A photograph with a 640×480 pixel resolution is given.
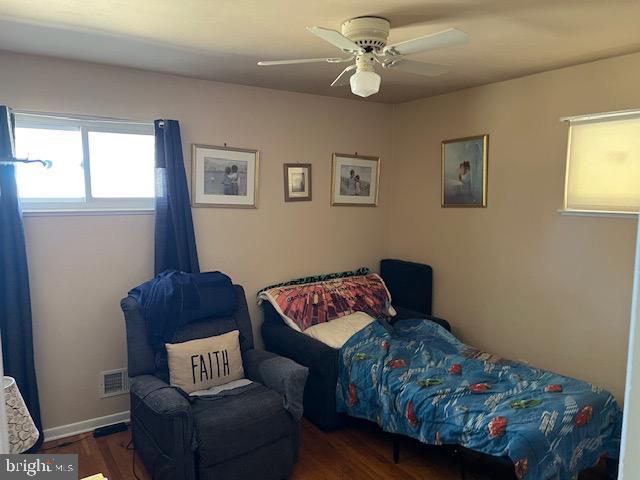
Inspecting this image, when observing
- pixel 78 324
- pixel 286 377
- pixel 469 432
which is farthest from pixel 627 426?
pixel 78 324

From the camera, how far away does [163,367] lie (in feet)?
9.27

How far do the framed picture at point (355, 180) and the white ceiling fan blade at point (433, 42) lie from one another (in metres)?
2.03

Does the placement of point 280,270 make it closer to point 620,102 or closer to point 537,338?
point 537,338

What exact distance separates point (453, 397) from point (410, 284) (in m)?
1.63

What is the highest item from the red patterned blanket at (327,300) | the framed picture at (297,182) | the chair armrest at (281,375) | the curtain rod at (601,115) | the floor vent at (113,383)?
the curtain rod at (601,115)

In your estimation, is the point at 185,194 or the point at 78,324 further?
the point at 185,194

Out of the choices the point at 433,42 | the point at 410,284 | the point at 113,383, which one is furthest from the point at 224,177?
the point at 433,42

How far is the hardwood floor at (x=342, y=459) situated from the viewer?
271 centimetres

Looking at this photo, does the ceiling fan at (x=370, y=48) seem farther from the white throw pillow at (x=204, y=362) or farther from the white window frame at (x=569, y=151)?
the white throw pillow at (x=204, y=362)

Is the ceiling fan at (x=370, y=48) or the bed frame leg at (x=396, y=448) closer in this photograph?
the ceiling fan at (x=370, y=48)

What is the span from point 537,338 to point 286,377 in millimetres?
1908

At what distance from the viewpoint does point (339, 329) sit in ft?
11.4

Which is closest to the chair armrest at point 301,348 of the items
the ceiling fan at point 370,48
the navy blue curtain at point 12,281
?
the navy blue curtain at point 12,281

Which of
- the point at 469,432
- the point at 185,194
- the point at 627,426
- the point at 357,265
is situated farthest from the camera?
the point at 357,265
